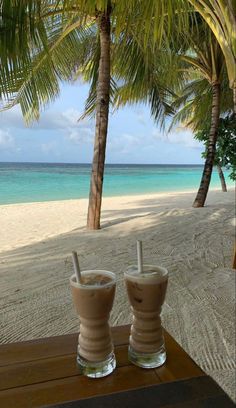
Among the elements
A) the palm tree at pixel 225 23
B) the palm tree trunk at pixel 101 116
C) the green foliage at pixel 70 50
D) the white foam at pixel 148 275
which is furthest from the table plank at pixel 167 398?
the palm tree trunk at pixel 101 116

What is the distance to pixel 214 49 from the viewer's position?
558cm

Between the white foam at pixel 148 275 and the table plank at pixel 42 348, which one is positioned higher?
the white foam at pixel 148 275

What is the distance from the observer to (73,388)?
2.37 feet

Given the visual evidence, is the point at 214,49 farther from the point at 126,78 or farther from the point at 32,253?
the point at 32,253

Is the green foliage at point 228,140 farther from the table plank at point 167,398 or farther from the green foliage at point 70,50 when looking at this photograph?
the table plank at point 167,398

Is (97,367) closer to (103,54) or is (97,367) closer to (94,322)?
(94,322)

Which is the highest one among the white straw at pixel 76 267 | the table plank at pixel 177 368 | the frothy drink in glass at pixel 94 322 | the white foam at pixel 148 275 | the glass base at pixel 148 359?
the white straw at pixel 76 267

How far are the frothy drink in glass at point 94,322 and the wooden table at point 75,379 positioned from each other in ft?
0.09

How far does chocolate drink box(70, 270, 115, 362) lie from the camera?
0.73 m

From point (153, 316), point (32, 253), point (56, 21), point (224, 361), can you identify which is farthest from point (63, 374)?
point (56, 21)

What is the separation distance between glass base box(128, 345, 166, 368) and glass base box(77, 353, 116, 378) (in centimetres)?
6

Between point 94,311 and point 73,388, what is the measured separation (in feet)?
0.55

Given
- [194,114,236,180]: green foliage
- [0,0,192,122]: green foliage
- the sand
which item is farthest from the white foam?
[194,114,236,180]: green foliage

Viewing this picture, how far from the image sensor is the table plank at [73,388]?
683 mm
